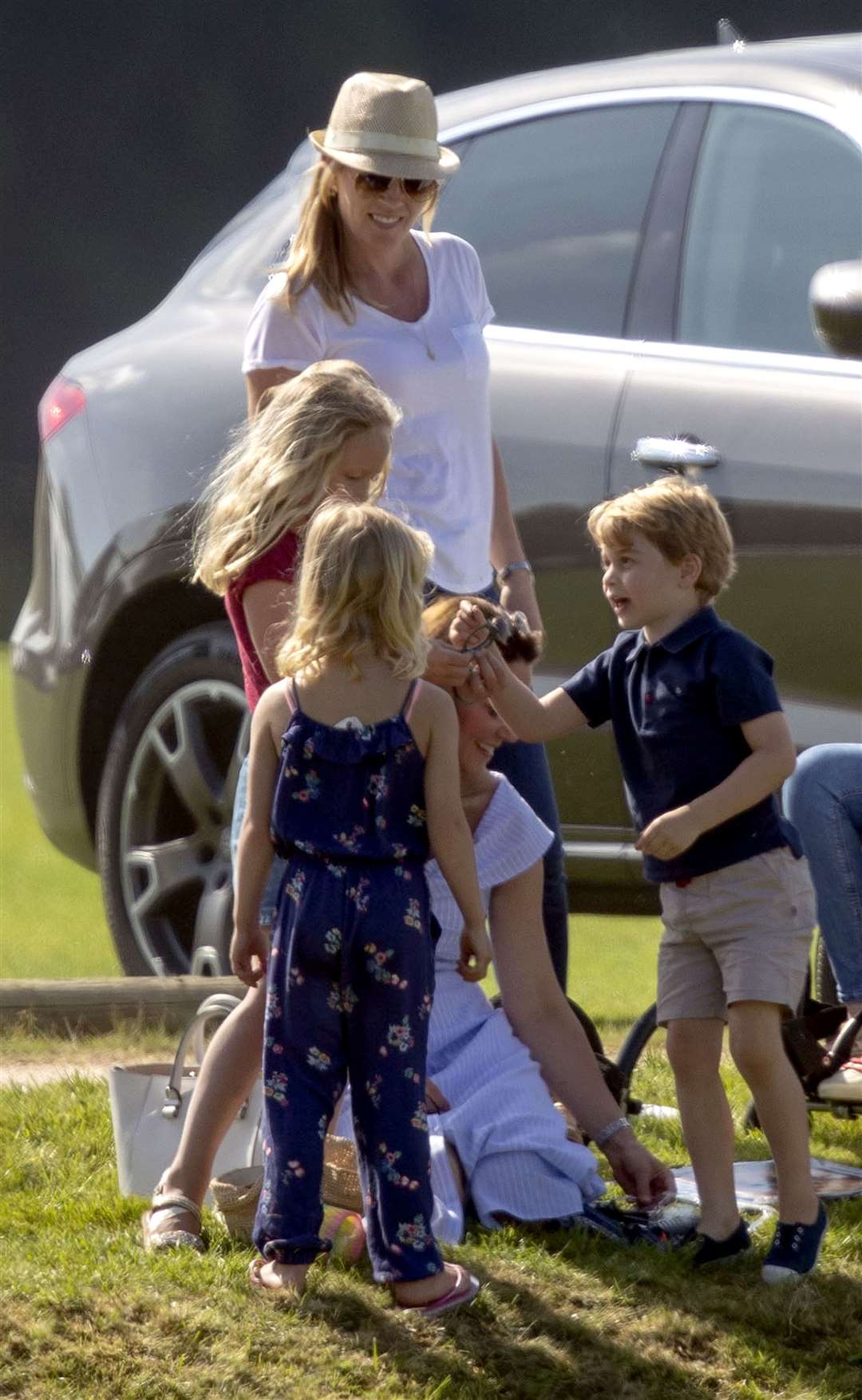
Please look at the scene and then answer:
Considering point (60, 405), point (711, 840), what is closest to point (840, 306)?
point (711, 840)

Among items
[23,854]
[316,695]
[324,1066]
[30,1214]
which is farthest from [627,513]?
[23,854]

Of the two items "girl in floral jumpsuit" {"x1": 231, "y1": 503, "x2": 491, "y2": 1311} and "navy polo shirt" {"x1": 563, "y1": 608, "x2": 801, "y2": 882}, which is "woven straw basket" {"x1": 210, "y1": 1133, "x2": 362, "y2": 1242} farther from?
"navy polo shirt" {"x1": 563, "y1": 608, "x2": 801, "y2": 882}

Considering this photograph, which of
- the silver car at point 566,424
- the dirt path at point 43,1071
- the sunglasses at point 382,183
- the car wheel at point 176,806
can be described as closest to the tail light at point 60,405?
the silver car at point 566,424

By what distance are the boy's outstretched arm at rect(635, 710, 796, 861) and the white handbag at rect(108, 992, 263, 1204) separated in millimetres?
753

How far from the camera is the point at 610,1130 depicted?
3773 mm

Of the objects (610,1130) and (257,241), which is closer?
(610,1130)

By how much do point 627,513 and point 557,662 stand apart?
1361 mm

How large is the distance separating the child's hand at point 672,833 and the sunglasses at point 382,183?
110 centimetres

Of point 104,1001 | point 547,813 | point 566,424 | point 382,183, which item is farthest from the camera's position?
point 104,1001

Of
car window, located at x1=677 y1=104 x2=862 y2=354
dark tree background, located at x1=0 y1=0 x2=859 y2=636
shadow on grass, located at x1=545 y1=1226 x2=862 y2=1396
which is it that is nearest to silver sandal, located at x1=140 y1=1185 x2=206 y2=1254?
shadow on grass, located at x1=545 y1=1226 x2=862 y2=1396

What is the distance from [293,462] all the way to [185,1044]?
92cm

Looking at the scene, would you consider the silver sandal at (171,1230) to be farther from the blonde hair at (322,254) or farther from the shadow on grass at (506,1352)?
the blonde hair at (322,254)

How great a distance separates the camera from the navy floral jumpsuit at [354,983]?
320cm

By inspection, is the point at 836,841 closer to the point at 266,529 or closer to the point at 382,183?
the point at 266,529
